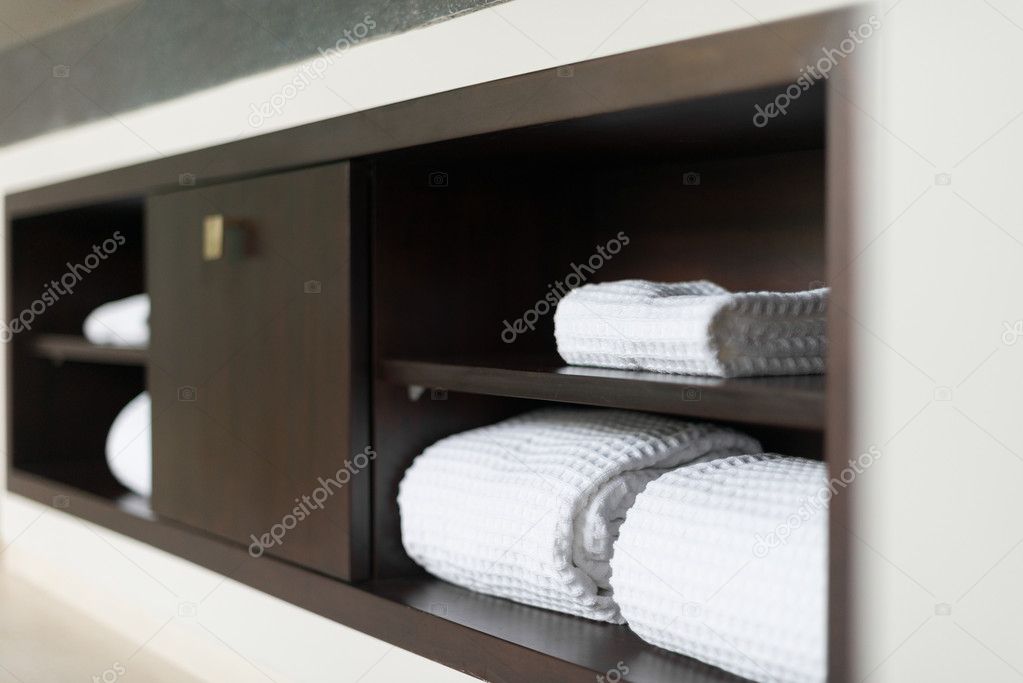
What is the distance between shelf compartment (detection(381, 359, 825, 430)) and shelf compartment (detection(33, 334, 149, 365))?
0.58 metres

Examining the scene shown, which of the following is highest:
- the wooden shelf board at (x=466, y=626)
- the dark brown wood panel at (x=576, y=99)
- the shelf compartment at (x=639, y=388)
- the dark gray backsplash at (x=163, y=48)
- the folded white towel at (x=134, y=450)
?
the dark gray backsplash at (x=163, y=48)

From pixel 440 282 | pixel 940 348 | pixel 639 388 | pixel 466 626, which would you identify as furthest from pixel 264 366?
pixel 940 348

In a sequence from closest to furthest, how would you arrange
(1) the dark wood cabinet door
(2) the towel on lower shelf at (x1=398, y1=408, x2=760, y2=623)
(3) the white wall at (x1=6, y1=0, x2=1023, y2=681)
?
(3) the white wall at (x1=6, y1=0, x2=1023, y2=681)
(2) the towel on lower shelf at (x1=398, y1=408, x2=760, y2=623)
(1) the dark wood cabinet door

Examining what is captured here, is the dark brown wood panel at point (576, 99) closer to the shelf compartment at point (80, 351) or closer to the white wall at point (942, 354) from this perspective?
the white wall at point (942, 354)

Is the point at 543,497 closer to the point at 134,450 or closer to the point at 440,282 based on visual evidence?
the point at 440,282

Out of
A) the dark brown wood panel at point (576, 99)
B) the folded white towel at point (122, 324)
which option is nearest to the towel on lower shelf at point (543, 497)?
the dark brown wood panel at point (576, 99)

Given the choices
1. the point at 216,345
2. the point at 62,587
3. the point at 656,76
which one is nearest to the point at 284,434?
the point at 216,345

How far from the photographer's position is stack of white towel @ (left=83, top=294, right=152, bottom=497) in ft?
4.75

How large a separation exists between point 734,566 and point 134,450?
3.34 feet

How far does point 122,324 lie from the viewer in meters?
1.53

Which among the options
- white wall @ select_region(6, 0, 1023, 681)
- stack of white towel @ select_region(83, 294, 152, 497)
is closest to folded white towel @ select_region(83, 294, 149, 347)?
stack of white towel @ select_region(83, 294, 152, 497)

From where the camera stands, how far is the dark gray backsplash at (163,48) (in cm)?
104

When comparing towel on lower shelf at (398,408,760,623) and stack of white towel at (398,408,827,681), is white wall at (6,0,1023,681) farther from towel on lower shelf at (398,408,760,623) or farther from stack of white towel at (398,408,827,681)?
towel on lower shelf at (398,408,760,623)

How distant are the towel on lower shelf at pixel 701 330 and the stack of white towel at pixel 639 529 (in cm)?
9
